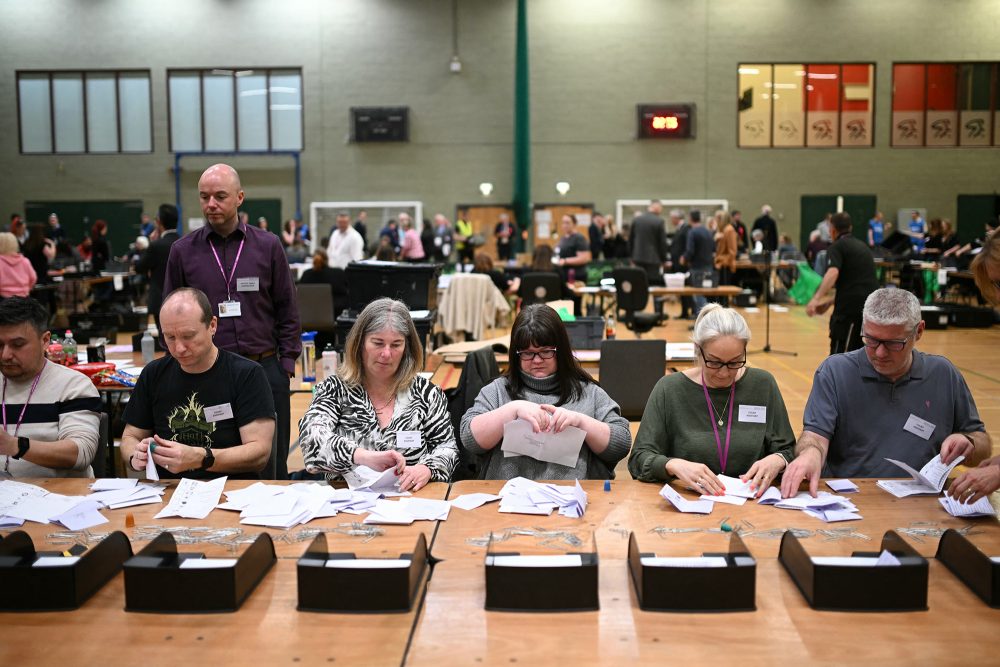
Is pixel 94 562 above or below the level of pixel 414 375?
below

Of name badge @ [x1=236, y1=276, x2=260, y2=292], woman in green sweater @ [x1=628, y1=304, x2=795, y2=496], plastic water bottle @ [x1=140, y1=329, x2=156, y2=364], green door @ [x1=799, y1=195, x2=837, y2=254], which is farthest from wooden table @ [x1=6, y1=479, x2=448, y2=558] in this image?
green door @ [x1=799, y1=195, x2=837, y2=254]

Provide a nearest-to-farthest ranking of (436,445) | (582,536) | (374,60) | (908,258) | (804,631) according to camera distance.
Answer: (804,631)
(582,536)
(436,445)
(908,258)
(374,60)

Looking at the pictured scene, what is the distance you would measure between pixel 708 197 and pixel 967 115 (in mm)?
5669

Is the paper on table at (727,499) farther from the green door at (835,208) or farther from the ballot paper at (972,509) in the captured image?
the green door at (835,208)

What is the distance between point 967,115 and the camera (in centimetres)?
1925

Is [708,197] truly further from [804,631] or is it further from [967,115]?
[804,631]

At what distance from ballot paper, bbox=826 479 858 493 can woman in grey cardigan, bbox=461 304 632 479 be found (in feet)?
2.12

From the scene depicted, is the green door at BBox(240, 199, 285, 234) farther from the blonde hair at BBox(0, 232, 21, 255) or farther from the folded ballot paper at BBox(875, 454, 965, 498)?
the folded ballot paper at BBox(875, 454, 965, 498)

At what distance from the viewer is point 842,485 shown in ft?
9.14

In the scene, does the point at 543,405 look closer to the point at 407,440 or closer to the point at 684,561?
the point at 407,440

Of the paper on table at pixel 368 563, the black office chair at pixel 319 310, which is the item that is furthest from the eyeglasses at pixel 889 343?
the black office chair at pixel 319 310

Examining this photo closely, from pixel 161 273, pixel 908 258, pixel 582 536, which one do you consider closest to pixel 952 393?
pixel 582 536

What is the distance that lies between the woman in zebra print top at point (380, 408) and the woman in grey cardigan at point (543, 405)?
140 mm

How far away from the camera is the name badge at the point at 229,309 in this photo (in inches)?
159
